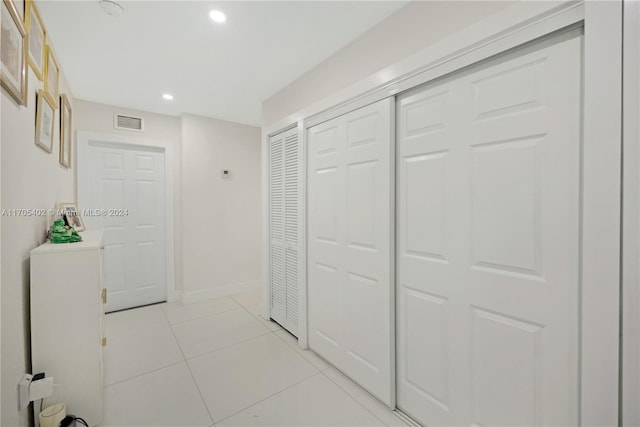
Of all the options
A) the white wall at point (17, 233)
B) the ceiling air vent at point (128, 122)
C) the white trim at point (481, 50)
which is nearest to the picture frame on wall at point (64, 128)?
the ceiling air vent at point (128, 122)

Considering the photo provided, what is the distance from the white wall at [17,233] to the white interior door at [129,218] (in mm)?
1773

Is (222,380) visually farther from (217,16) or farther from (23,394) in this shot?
(217,16)

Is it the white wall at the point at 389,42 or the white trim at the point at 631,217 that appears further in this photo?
the white wall at the point at 389,42

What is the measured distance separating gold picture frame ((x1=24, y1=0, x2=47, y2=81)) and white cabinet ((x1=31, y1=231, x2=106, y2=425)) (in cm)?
109

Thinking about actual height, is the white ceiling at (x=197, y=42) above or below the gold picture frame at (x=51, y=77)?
above

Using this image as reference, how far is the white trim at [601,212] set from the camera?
945 mm


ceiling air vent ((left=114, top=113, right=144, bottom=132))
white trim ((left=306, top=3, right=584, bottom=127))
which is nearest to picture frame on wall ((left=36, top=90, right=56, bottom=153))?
ceiling air vent ((left=114, top=113, right=144, bottom=132))

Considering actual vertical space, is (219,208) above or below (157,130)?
below

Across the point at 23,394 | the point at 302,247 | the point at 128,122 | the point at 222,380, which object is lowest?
the point at 222,380

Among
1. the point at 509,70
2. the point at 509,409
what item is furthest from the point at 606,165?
the point at 509,409

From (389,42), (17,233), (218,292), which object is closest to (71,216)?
(17,233)

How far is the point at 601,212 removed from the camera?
0.98 meters

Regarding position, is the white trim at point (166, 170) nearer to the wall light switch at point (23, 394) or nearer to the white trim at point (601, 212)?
the wall light switch at point (23, 394)

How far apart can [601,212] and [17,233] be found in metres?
2.47
